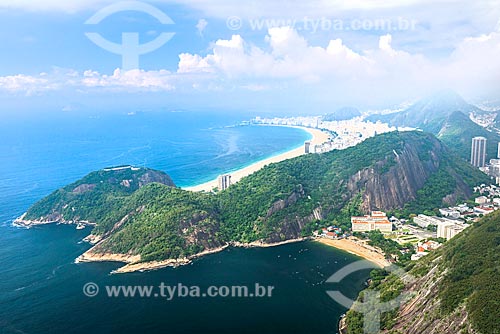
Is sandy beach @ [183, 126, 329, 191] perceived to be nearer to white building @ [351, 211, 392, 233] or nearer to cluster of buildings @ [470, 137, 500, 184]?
white building @ [351, 211, 392, 233]

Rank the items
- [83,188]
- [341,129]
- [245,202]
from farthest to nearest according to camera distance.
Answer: [341,129] < [83,188] < [245,202]

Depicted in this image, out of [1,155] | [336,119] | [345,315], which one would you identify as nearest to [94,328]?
[345,315]

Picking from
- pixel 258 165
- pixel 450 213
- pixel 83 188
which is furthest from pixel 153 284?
pixel 258 165

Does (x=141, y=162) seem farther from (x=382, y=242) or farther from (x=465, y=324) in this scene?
(x=465, y=324)

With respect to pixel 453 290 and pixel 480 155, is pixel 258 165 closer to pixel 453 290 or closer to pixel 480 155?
pixel 480 155

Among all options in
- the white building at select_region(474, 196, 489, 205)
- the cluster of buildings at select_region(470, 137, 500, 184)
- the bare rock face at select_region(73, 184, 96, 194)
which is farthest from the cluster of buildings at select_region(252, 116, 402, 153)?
the bare rock face at select_region(73, 184, 96, 194)
